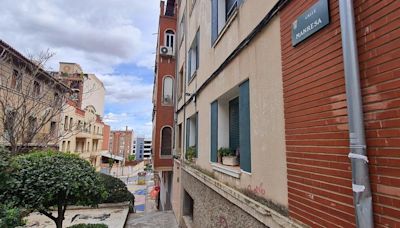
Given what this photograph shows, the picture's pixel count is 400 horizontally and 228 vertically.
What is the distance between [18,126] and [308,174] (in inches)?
456

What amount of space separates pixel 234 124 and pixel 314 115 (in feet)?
10.3

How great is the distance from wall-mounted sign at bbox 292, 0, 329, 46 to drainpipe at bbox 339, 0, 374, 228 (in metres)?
0.26

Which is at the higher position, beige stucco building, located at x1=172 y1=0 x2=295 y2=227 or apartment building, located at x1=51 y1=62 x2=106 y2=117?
apartment building, located at x1=51 y1=62 x2=106 y2=117

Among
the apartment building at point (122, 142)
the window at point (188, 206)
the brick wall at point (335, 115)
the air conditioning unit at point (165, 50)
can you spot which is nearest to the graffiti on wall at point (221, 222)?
the brick wall at point (335, 115)

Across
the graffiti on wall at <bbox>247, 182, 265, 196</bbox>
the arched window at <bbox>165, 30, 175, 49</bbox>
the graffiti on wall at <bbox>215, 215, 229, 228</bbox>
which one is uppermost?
the arched window at <bbox>165, 30, 175, 49</bbox>

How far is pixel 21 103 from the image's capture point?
10078 millimetres

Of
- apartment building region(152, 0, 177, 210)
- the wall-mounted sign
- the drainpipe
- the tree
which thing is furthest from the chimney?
the drainpipe

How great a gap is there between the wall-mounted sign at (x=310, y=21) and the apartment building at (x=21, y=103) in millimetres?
10593

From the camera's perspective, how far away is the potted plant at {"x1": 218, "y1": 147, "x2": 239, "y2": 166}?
4.88m

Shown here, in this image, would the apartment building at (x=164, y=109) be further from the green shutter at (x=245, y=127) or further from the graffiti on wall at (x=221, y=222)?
the green shutter at (x=245, y=127)

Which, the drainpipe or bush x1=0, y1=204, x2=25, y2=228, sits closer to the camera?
the drainpipe

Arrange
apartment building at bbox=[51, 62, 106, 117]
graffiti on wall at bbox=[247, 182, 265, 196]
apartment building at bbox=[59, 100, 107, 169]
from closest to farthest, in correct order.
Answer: graffiti on wall at bbox=[247, 182, 265, 196], apartment building at bbox=[51, 62, 106, 117], apartment building at bbox=[59, 100, 107, 169]

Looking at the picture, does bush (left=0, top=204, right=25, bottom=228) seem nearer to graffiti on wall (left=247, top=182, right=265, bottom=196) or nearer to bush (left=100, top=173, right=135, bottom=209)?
graffiti on wall (left=247, top=182, right=265, bottom=196)

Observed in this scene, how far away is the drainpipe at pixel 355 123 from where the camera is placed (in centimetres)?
163
